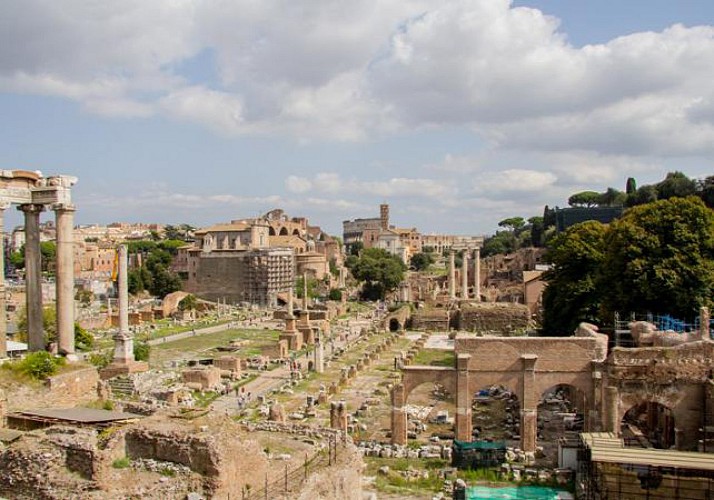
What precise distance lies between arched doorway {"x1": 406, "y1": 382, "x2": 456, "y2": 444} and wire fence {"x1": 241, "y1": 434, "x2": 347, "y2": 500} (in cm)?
923

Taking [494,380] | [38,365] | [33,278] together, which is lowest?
[494,380]

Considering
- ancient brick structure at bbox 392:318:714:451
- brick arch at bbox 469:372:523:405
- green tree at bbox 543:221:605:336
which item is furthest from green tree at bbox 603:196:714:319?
brick arch at bbox 469:372:523:405

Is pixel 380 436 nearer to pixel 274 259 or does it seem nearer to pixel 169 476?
pixel 169 476

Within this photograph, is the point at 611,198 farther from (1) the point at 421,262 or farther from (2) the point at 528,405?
(2) the point at 528,405

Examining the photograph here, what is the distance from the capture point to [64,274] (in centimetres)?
2275

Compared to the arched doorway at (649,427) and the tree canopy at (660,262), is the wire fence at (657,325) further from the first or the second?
the arched doorway at (649,427)

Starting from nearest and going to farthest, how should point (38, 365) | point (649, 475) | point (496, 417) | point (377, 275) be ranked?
point (649, 475), point (38, 365), point (496, 417), point (377, 275)

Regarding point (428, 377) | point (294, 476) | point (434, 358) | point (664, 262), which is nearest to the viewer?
point (294, 476)

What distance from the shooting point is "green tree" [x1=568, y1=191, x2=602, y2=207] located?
12619 centimetres

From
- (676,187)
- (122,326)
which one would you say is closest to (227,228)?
(676,187)

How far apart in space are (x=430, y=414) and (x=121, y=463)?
18.8m

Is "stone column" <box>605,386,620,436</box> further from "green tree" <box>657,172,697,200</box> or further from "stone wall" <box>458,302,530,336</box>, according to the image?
"green tree" <box>657,172,697,200</box>

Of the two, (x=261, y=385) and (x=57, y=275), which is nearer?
(x=57, y=275)

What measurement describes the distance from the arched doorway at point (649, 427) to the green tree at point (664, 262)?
19.5ft
